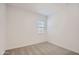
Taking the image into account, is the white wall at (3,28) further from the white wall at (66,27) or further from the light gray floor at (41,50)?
the white wall at (66,27)

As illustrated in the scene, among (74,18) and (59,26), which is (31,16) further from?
(74,18)

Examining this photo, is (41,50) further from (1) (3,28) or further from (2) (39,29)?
(1) (3,28)

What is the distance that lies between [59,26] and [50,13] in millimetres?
237

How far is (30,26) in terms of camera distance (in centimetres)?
151

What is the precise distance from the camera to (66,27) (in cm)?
149

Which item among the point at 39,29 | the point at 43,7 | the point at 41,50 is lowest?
the point at 41,50

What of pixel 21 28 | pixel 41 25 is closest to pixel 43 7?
pixel 41 25

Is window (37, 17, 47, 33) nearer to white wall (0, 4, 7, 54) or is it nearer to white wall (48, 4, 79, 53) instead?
white wall (48, 4, 79, 53)

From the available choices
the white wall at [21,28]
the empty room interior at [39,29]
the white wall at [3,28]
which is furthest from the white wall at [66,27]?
the white wall at [3,28]

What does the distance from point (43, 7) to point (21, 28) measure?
436 mm

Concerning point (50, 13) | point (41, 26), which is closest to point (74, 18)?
point (50, 13)

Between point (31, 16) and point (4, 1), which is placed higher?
Result: point (4, 1)
